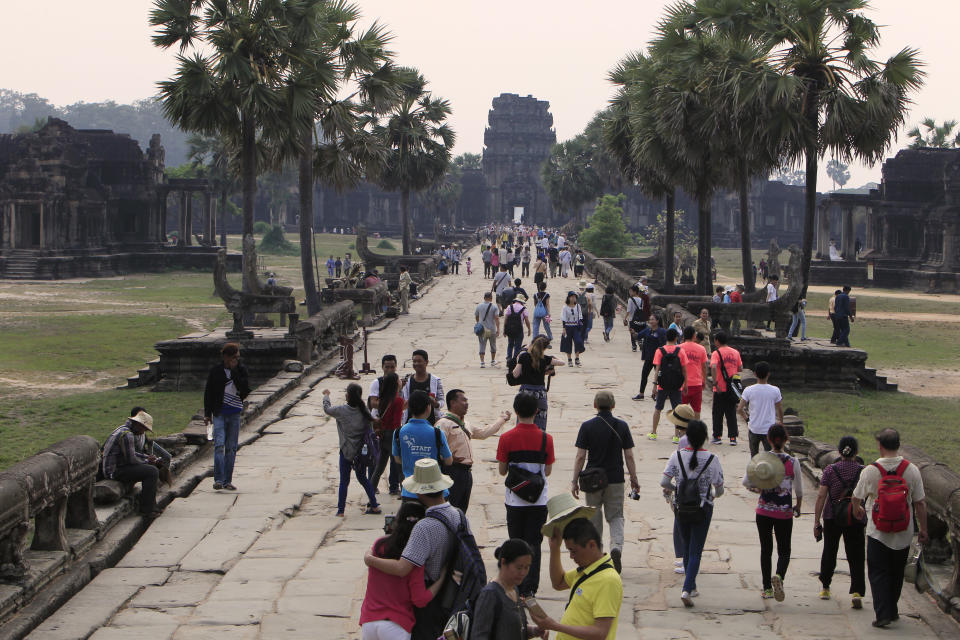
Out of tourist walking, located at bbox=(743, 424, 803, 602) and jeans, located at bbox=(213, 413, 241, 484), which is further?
jeans, located at bbox=(213, 413, 241, 484)

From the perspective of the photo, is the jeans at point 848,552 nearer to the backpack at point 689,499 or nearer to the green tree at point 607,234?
the backpack at point 689,499

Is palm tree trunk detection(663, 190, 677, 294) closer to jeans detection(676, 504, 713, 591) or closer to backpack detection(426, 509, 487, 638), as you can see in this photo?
jeans detection(676, 504, 713, 591)

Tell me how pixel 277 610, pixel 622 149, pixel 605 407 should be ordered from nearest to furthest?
1. pixel 277 610
2. pixel 605 407
3. pixel 622 149

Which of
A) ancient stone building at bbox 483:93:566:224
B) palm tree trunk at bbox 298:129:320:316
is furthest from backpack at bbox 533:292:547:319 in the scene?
ancient stone building at bbox 483:93:566:224

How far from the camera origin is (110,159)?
53.1m

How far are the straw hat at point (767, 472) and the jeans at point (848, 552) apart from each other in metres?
0.58

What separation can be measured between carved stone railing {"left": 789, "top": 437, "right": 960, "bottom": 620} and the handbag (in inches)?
108

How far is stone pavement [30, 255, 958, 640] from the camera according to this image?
23.2 ft

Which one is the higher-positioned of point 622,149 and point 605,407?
point 622,149

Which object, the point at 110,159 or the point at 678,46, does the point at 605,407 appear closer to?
the point at 678,46

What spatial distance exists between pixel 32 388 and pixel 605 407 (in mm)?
13737

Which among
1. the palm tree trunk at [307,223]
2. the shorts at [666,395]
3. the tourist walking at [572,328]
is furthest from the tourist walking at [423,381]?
the palm tree trunk at [307,223]

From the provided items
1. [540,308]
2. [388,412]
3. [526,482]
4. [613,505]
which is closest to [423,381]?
[388,412]

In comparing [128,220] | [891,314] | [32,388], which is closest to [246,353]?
[32,388]
